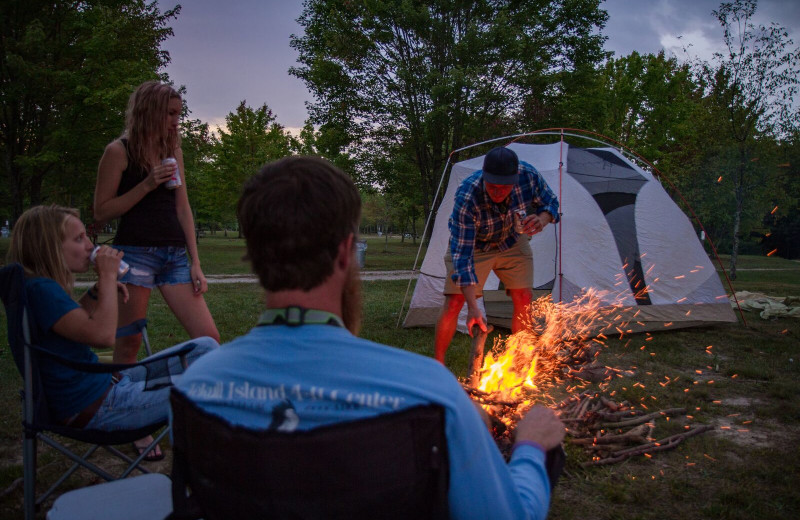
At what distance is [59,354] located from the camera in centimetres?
212

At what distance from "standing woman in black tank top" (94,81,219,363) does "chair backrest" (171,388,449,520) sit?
2.10 meters

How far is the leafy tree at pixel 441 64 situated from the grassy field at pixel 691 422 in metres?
8.95

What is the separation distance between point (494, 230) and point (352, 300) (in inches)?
123

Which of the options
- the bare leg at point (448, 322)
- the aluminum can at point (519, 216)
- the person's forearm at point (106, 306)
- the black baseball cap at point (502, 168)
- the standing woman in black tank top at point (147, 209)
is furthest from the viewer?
the bare leg at point (448, 322)

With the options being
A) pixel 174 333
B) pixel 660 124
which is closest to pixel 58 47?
pixel 174 333

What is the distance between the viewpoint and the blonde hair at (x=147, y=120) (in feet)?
9.25

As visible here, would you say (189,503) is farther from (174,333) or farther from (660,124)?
(660,124)

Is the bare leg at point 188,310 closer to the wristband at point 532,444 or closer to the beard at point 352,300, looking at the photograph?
the beard at point 352,300

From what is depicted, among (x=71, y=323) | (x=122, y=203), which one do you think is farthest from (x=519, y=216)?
(x=71, y=323)

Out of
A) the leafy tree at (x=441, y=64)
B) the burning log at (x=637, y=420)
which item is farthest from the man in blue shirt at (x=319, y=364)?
the leafy tree at (x=441, y=64)

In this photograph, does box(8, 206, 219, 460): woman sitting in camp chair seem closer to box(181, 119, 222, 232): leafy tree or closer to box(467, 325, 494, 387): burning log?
box(467, 325, 494, 387): burning log

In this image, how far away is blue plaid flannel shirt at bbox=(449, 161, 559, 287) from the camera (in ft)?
13.2

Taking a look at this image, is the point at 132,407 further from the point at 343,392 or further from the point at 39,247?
the point at 343,392

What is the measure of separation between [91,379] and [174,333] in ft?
15.5
